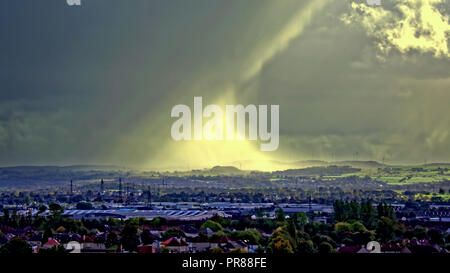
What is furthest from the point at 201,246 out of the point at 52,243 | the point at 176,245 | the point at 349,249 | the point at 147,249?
the point at 52,243

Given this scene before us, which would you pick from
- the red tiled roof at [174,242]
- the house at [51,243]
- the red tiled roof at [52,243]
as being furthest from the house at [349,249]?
the red tiled roof at [52,243]

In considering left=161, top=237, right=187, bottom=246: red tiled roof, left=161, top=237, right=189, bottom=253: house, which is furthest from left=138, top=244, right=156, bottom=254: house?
left=161, top=237, right=187, bottom=246: red tiled roof

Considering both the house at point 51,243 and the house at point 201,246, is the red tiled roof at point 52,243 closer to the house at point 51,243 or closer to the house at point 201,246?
the house at point 51,243

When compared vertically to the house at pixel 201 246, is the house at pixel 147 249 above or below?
above

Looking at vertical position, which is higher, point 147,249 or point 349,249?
point 147,249

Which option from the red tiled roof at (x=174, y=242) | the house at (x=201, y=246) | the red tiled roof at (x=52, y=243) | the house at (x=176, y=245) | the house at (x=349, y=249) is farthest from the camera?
the red tiled roof at (x=52, y=243)

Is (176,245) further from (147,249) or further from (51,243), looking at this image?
(51,243)

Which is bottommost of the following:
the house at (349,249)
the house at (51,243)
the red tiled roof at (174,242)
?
the house at (51,243)

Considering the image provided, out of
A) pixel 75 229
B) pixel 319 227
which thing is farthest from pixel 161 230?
pixel 319 227

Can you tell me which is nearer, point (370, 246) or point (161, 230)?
point (370, 246)

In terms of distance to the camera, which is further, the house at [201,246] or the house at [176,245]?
the house at [201,246]
